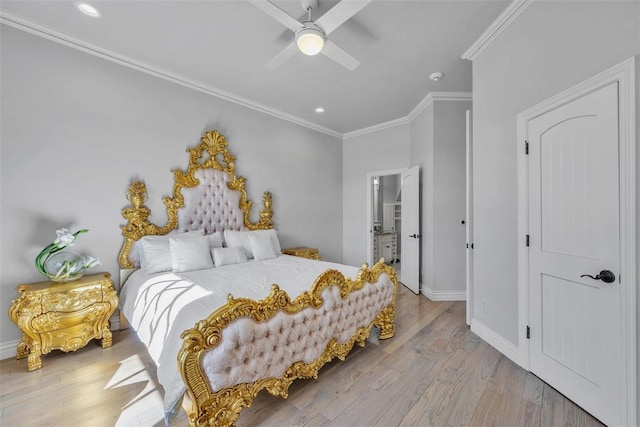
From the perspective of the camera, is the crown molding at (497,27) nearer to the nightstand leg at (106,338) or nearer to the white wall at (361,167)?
the white wall at (361,167)

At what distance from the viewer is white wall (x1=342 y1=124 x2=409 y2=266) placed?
4.69 m

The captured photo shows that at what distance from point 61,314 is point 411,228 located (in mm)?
4277

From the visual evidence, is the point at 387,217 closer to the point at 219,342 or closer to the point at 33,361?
the point at 219,342

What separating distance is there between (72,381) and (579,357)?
3617 mm

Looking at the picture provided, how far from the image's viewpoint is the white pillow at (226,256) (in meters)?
3.00

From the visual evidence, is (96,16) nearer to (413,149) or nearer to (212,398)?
(212,398)

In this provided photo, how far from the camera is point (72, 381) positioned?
6.34 ft

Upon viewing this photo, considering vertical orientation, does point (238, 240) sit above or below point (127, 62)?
below

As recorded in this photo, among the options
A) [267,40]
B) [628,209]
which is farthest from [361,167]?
[628,209]

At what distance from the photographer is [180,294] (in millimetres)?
1904

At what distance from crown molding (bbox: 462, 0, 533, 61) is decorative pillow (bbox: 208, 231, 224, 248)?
11.8 feet

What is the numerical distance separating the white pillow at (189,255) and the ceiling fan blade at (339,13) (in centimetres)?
246

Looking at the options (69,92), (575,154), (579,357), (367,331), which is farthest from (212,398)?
(69,92)

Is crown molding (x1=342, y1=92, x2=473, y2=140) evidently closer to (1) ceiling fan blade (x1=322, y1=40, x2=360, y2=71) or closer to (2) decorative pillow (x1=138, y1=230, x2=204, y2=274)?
(1) ceiling fan blade (x1=322, y1=40, x2=360, y2=71)
